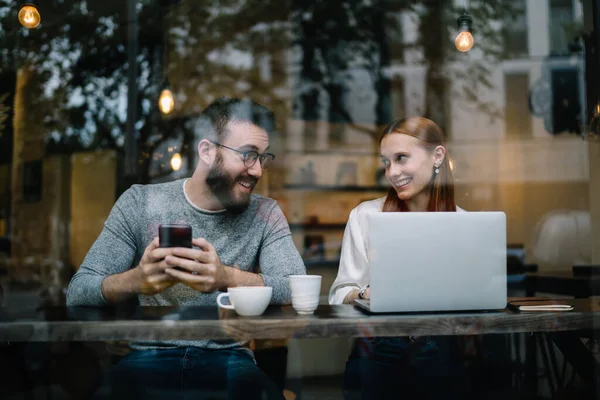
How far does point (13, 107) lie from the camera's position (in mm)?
4656

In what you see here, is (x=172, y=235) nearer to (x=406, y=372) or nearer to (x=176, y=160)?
(x=406, y=372)

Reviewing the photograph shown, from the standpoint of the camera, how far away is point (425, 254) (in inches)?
52.7

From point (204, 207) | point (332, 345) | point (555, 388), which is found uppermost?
point (204, 207)

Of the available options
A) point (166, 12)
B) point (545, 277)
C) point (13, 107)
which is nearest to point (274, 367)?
point (545, 277)

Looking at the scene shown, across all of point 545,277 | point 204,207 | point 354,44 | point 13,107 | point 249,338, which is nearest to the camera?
point 249,338

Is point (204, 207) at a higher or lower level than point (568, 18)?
lower

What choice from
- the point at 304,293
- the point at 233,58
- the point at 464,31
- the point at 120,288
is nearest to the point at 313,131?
the point at 233,58

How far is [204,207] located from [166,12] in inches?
172

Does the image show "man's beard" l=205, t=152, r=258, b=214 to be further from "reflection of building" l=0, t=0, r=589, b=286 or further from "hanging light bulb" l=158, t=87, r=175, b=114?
"hanging light bulb" l=158, t=87, r=175, b=114

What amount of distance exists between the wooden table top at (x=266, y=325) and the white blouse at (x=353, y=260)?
0.49m

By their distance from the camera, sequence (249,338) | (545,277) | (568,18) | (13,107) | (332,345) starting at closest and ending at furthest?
(249,338) < (332,345) < (545,277) < (568,18) < (13,107)

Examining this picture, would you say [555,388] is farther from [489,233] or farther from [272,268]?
[272,268]

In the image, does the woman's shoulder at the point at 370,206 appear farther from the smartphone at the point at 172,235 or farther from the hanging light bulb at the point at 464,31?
the hanging light bulb at the point at 464,31

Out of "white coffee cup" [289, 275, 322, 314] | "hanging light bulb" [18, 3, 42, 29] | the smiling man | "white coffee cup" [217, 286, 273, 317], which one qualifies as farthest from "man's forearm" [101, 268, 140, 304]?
"hanging light bulb" [18, 3, 42, 29]
